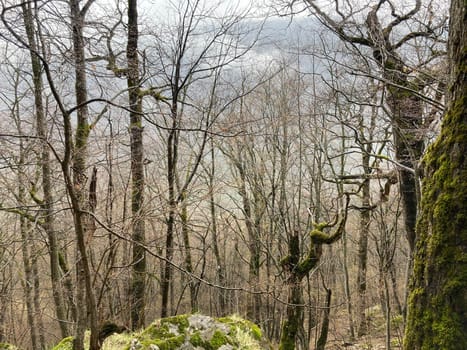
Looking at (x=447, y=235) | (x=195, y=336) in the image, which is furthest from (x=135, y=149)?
(x=447, y=235)

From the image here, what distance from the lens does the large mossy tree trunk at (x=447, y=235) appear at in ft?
4.65

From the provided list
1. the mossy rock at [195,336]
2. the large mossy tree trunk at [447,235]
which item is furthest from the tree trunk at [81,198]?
the large mossy tree trunk at [447,235]

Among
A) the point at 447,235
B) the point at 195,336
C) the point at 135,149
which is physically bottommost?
the point at 195,336

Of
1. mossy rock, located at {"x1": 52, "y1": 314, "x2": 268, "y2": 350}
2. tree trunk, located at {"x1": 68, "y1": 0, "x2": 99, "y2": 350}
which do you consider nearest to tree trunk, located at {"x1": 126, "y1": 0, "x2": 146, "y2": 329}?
tree trunk, located at {"x1": 68, "y1": 0, "x2": 99, "y2": 350}

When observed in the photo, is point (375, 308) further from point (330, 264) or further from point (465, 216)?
point (465, 216)

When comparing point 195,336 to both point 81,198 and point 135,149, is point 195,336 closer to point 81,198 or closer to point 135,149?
point 81,198

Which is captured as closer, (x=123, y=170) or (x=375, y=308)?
(x=123, y=170)

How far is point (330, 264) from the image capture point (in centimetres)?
1495

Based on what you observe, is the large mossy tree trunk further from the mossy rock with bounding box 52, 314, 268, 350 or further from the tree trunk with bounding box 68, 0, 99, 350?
the mossy rock with bounding box 52, 314, 268, 350

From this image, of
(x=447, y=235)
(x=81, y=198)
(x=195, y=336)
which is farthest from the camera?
(x=195, y=336)

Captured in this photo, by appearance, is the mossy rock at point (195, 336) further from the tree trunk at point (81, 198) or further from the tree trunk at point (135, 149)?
the tree trunk at point (135, 149)

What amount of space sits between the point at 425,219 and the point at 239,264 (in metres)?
14.4

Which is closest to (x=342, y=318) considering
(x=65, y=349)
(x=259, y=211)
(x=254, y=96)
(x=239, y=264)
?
(x=239, y=264)

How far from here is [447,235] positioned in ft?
4.88
